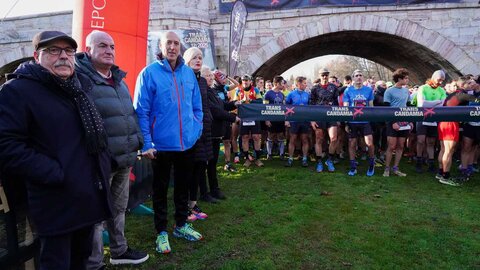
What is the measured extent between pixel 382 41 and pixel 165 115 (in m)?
14.0

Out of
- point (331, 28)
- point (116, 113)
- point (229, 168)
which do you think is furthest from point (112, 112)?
point (331, 28)

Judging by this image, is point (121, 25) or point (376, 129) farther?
point (376, 129)

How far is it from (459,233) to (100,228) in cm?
385

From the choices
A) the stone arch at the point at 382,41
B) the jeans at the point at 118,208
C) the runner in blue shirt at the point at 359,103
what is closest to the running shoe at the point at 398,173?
the runner in blue shirt at the point at 359,103

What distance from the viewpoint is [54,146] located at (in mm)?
1862

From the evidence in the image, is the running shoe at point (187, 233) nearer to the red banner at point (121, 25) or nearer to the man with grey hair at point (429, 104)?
the red banner at point (121, 25)

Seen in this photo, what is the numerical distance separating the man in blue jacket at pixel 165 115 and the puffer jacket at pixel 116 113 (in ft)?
0.90

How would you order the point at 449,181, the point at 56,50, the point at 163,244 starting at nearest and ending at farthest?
the point at 56,50
the point at 163,244
the point at 449,181

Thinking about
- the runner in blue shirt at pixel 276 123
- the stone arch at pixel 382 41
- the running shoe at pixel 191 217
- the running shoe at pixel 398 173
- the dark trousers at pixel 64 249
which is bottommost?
the running shoe at pixel 191 217

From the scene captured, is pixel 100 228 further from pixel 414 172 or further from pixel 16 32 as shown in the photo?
pixel 16 32

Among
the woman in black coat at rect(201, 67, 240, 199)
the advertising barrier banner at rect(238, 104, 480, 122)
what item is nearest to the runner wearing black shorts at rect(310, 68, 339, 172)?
the advertising barrier banner at rect(238, 104, 480, 122)

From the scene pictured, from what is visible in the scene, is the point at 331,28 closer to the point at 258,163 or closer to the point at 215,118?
the point at 258,163

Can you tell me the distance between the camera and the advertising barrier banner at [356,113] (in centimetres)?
606

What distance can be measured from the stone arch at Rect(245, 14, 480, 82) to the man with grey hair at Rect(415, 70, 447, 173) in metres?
6.73
